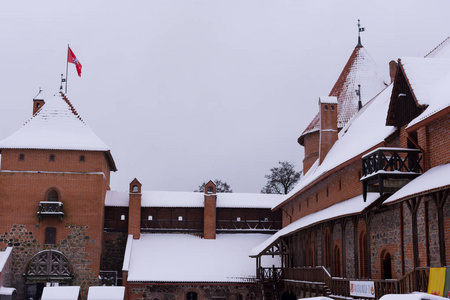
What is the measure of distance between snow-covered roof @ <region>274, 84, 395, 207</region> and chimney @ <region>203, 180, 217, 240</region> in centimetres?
879

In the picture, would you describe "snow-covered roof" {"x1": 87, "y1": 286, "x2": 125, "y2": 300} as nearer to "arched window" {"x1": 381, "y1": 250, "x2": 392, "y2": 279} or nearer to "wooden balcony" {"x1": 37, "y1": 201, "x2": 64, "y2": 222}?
"wooden balcony" {"x1": 37, "y1": 201, "x2": 64, "y2": 222}

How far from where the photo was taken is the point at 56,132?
108 feet

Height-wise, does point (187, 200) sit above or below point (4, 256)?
above

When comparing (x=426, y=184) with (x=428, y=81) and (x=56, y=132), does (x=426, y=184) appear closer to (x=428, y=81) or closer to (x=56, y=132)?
(x=428, y=81)

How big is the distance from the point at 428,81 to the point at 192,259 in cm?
2012

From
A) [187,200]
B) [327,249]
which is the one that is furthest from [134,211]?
[327,249]

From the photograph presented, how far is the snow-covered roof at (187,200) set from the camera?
116 feet

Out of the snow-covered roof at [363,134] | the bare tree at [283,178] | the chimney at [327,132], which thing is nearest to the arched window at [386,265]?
the snow-covered roof at [363,134]

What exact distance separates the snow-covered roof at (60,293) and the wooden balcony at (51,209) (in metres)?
7.88

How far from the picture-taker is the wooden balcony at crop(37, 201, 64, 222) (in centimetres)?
3111

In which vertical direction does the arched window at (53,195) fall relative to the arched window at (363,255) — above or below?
above

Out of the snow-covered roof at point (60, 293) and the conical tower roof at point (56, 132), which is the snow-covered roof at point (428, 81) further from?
the conical tower roof at point (56, 132)

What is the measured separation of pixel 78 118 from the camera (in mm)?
33812

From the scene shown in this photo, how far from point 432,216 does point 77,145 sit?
2244 centimetres
